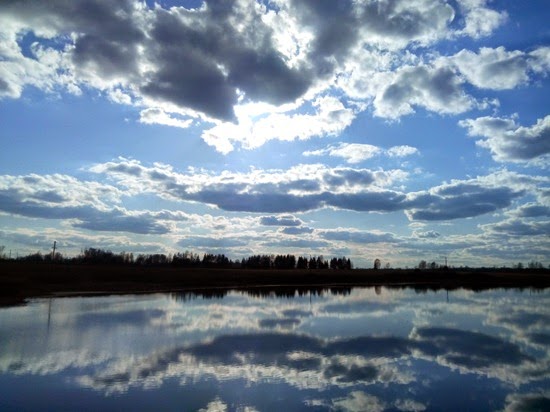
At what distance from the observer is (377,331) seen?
28.9m

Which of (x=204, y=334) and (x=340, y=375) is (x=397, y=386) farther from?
(x=204, y=334)

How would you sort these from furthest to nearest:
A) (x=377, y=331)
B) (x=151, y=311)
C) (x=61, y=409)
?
(x=151, y=311)
(x=377, y=331)
(x=61, y=409)

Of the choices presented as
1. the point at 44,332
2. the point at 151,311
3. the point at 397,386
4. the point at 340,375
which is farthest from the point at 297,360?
the point at 151,311

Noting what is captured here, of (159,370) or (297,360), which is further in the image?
(297,360)

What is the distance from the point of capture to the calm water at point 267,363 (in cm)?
1435

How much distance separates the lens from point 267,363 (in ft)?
63.4

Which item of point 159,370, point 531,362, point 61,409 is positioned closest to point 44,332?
point 159,370

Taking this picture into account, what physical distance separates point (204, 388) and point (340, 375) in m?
5.06

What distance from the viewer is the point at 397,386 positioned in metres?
16.2

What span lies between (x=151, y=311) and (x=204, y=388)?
78.6 feet

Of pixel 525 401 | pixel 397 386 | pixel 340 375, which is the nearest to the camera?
pixel 525 401

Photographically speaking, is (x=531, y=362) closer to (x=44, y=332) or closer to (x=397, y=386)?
(x=397, y=386)

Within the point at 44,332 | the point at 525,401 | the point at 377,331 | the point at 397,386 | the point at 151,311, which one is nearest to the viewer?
the point at 525,401

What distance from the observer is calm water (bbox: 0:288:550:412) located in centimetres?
1435
